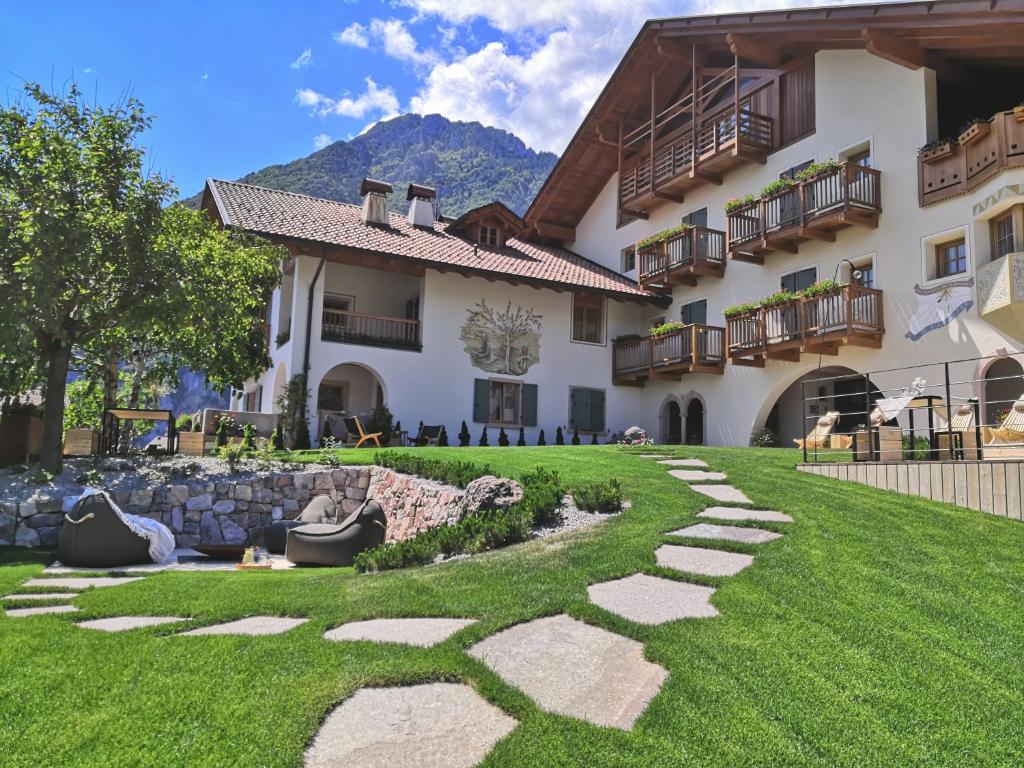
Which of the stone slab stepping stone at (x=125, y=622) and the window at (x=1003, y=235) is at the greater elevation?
the window at (x=1003, y=235)

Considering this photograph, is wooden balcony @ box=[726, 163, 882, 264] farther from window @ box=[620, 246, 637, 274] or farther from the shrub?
the shrub

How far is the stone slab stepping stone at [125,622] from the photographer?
431cm

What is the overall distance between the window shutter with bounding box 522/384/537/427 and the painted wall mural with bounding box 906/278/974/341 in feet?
34.2

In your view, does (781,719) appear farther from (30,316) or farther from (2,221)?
(2,221)

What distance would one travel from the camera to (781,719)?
3029 millimetres

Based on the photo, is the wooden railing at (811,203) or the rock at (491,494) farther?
the wooden railing at (811,203)

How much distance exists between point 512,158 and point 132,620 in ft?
362

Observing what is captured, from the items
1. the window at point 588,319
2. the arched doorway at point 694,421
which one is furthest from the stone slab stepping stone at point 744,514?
the window at point 588,319

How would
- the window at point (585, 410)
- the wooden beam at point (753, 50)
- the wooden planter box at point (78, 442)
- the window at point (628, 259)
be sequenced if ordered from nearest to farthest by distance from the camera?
the wooden planter box at point (78, 442) → the wooden beam at point (753, 50) → the window at point (585, 410) → the window at point (628, 259)

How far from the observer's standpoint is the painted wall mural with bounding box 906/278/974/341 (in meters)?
13.8

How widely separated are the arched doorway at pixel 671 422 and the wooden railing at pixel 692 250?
4.20m

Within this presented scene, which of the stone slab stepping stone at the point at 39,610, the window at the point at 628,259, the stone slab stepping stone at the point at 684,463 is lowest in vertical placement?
the stone slab stepping stone at the point at 39,610

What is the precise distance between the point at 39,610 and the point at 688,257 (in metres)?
18.1

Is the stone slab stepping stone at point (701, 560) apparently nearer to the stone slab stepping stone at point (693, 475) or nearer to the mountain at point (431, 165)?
the stone slab stepping stone at point (693, 475)
